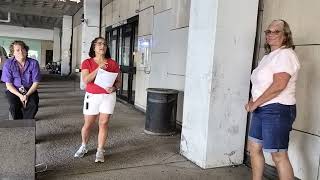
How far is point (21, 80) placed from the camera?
4.45 meters

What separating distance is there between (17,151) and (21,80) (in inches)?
59.5

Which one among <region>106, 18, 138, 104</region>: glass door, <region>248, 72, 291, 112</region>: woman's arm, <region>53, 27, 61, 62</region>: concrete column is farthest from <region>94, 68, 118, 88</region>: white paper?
<region>53, 27, 61, 62</region>: concrete column

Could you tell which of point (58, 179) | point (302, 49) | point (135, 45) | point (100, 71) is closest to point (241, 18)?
point (302, 49)

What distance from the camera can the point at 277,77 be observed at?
2.88 meters

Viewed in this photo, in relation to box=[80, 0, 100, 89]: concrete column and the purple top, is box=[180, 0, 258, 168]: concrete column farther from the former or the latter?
box=[80, 0, 100, 89]: concrete column

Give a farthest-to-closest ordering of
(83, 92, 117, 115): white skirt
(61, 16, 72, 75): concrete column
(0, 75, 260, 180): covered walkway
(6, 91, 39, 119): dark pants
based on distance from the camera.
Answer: (61, 16, 72, 75): concrete column → (6, 91, 39, 119): dark pants → (83, 92, 117, 115): white skirt → (0, 75, 260, 180): covered walkway

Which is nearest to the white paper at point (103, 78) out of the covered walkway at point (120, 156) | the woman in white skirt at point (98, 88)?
the woman in white skirt at point (98, 88)

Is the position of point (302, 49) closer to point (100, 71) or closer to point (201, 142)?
point (201, 142)

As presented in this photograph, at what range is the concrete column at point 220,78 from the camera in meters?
3.95

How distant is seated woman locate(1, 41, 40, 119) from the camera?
14.3 feet

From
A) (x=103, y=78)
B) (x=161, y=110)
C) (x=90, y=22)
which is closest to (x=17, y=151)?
(x=103, y=78)

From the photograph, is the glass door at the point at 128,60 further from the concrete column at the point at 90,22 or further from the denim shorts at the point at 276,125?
the denim shorts at the point at 276,125

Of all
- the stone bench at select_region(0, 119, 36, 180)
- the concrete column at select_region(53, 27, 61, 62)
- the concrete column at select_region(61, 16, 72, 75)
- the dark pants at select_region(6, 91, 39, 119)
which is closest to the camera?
the stone bench at select_region(0, 119, 36, 180)

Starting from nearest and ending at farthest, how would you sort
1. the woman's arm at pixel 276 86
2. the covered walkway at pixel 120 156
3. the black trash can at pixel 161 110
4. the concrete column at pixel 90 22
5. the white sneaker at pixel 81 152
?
the woman's arm at pixel 276 86 < the covered walkway at pixel 120 156 < the white sneaker at pixel 81 152 < the black trash can at pixel 161 110 < the concrete column at pixel 90 22
